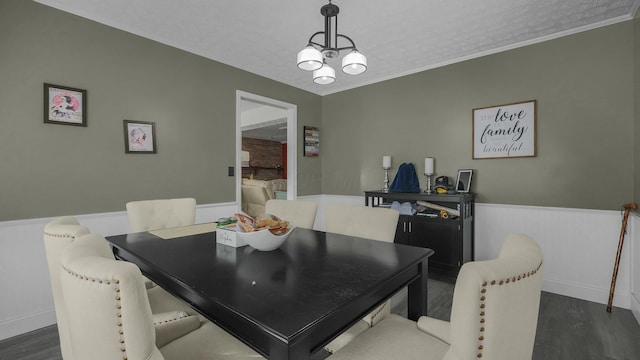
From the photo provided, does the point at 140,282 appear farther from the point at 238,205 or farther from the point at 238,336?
the point at 238,205

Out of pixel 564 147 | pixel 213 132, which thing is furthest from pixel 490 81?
pixel 213 132

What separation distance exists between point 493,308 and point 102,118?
310 cm

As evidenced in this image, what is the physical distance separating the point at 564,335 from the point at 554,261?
3.16 ft

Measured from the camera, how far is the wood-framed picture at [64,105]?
7.33 ft

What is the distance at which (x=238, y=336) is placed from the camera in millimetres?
870

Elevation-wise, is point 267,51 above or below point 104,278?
above

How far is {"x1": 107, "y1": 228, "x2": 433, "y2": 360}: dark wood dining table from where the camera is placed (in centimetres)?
79

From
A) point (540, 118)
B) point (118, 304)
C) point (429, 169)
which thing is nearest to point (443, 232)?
point (429, 169)

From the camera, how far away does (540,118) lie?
2840mm

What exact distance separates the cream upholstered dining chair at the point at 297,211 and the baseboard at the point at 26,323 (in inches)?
75.6

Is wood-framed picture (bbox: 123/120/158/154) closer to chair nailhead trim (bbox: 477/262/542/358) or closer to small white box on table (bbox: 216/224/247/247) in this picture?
small white box on table (bbox: 216/224/247/247)

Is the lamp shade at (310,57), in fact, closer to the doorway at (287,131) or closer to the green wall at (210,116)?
the green wall at (210,116)

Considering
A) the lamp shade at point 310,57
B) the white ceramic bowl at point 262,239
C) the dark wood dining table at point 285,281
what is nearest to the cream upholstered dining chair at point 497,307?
the dark wood dining table at point 285,281

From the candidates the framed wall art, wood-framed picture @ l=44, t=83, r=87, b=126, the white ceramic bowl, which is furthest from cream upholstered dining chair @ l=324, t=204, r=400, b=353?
the framed wall art
